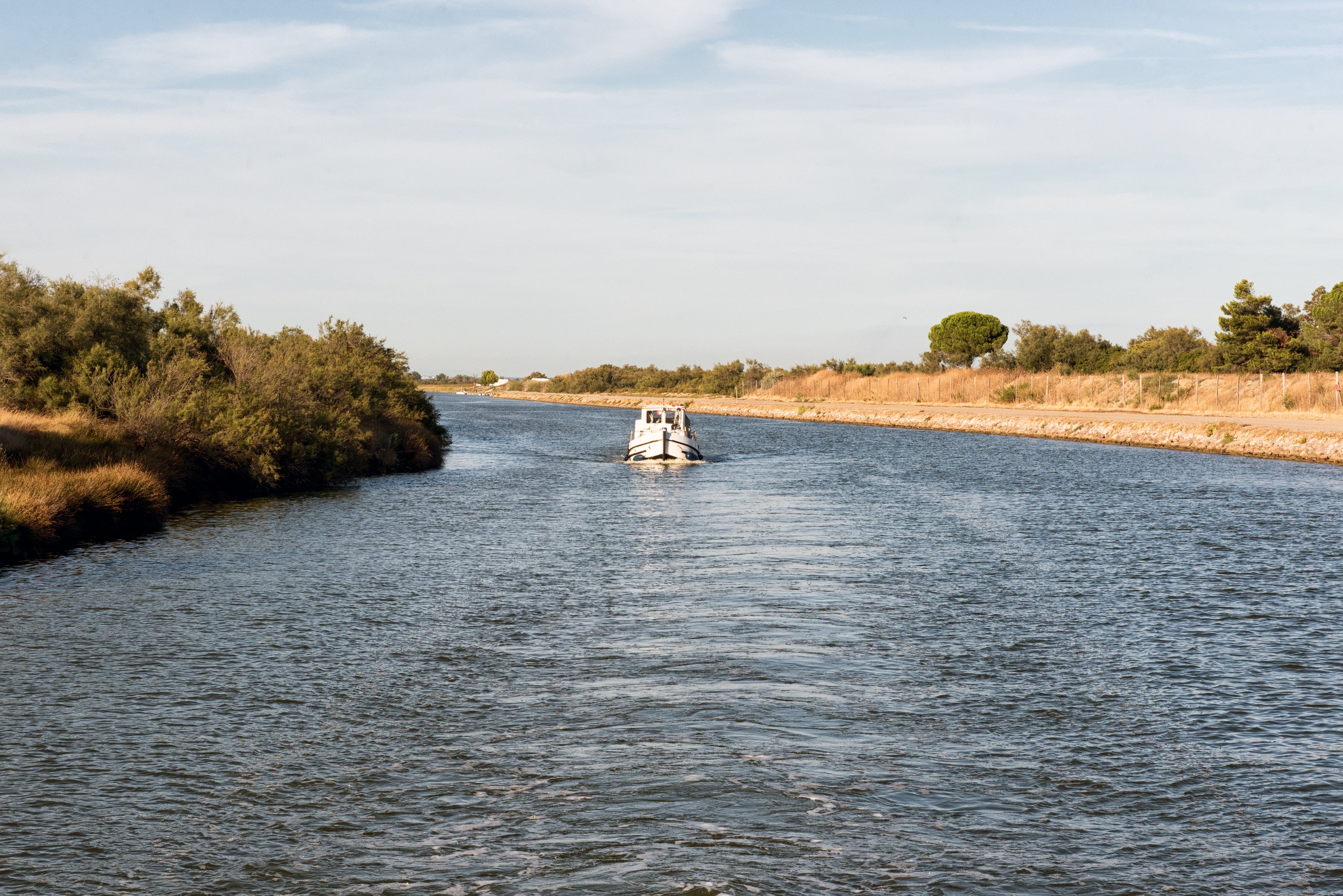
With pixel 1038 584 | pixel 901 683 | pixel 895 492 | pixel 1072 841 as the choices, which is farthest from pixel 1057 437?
pixel 1072 841

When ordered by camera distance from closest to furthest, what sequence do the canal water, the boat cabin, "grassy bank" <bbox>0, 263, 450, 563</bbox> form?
the canal water → "grassy bank" <bbox>0, 263, 450, 563</bbox> → the boat cabin

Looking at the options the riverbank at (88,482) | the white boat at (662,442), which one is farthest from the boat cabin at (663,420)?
the riverbank at (88,482)

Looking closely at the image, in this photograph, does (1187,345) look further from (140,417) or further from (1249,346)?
(140,417)

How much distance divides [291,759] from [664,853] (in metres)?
3.80

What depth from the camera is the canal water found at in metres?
7.64

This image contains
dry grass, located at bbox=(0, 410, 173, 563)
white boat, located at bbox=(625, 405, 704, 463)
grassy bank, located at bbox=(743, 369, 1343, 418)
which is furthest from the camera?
grassy bank, located at bbox=(743, 369, 1343, 418)

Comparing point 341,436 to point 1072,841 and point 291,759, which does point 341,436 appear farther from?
point 1072,841

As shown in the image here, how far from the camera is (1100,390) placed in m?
84.0

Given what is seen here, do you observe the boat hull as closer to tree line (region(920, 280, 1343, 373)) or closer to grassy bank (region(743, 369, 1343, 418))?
grassy bank (region(743, 369, 1343, 418))

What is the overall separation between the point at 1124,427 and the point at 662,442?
29.6 metres

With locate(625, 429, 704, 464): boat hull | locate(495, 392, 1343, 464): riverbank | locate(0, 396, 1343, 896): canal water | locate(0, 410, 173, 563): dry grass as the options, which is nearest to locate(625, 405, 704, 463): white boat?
locate(625, 429, 704, 464): boat hull

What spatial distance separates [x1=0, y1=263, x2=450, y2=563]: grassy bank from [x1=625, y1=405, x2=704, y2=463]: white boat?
415 inches

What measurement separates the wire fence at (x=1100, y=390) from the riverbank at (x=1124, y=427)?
340 cm

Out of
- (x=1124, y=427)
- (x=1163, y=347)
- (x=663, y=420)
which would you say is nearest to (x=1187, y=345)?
(x=1163, y=347)
